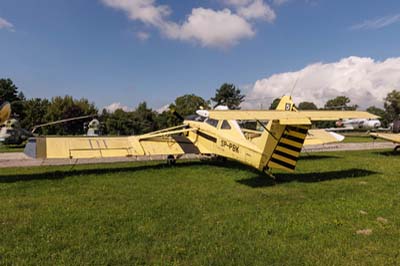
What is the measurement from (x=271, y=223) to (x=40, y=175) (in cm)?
834

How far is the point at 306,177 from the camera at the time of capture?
33.5 feet

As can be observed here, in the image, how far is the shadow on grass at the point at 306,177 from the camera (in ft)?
30.5

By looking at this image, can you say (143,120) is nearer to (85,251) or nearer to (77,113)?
(77,113)

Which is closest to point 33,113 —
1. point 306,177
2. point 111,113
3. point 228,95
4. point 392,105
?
point 111,113

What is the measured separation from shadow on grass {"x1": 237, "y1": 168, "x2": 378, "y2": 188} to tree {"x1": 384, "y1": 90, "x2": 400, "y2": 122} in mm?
75914

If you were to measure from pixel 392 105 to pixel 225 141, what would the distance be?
266 feet

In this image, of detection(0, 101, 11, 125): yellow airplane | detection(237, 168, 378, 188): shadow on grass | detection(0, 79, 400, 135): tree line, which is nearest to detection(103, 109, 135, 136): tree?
detection(0, 79, 400, 135): tree line

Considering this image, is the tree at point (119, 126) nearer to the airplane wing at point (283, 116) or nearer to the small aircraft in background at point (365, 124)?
the small aircraft in background at point (365, 124)

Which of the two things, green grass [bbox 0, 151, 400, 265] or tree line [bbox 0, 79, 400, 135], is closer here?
green grass [bbox 0, 151, 400, 265]

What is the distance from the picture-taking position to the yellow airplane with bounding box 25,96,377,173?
7.75 meters

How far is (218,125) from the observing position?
1235 centimetres

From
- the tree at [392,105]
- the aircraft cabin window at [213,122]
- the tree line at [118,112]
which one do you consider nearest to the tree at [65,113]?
the tree line at [118,112]

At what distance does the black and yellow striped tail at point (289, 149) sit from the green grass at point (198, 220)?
66cm

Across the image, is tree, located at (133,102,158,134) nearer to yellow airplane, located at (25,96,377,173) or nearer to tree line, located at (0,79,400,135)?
tree line, located at (0,79,400,135)
